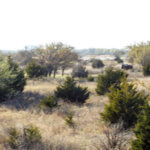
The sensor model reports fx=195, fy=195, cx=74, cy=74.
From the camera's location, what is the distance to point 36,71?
20.8 m

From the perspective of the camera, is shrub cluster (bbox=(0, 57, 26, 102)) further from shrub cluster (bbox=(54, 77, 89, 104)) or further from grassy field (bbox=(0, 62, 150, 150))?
shrub cluster (bbox=(54, 77, 89, 104))

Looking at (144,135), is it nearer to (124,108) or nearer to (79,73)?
(124,108)

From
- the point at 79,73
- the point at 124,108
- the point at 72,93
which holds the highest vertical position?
the point at 124,108

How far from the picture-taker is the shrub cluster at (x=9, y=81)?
1057 centimetres

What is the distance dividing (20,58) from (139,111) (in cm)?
3736

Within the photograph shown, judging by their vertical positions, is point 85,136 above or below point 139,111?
below

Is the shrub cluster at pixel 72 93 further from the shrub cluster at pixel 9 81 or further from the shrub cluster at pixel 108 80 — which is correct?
the shrub cluster at pixel 9 81

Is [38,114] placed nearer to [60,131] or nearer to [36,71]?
[60,131]

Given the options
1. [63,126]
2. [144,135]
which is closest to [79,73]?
[63,126]

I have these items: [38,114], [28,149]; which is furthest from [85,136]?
[38,114]

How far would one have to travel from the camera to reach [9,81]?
37.9 feet

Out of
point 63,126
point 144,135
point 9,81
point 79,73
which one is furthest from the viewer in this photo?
point 79,73

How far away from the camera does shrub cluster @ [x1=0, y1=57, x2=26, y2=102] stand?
10.6 meters

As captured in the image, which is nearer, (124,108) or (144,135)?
(144,135)
